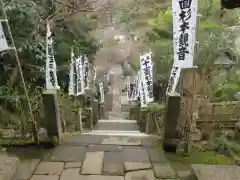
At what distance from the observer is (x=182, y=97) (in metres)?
5.10

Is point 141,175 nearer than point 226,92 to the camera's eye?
Yes

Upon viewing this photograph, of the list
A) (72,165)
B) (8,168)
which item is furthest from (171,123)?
(8,168)

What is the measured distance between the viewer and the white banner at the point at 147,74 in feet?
30.3

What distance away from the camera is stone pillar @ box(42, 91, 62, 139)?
500cm

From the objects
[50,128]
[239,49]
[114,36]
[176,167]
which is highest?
[114,36]

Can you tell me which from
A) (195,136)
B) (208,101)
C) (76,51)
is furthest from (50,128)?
(76,51)

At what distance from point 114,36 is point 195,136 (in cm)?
1834

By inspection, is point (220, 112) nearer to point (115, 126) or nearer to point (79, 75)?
point (79, 75)

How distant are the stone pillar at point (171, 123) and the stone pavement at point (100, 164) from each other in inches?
11.3

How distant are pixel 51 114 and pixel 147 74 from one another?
4964mm

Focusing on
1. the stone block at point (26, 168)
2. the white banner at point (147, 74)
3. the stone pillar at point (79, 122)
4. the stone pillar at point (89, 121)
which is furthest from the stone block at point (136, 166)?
the stone pillar at point (89, 121)

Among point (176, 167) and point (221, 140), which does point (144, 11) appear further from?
point (176, 167)

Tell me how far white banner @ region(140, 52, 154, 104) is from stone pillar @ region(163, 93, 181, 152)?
444 centimetres

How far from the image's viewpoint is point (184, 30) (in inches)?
180
